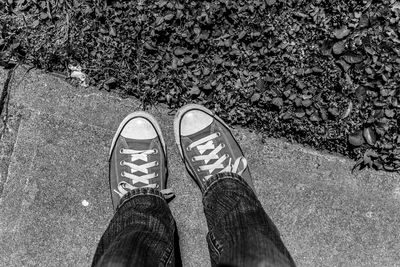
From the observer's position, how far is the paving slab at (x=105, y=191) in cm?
244

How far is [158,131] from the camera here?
8.15 ft

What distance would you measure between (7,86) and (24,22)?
38 cm

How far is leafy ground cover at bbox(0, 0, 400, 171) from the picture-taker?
2.27 m

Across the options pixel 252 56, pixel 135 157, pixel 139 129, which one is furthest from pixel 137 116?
pixel 252 56

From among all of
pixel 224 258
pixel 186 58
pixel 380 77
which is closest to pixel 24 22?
pixel 186 58

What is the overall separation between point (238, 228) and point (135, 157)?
2.77 feet

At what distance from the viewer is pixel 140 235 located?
6.58 feet

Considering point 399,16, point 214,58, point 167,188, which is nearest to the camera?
point 399,16

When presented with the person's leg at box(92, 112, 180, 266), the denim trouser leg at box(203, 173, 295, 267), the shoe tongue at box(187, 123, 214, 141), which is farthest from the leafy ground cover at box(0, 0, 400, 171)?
the denim trouser leg at box(203, 173, 295, 267)

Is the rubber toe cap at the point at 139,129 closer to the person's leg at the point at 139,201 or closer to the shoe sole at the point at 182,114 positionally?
the person's leg at the point at 139,201

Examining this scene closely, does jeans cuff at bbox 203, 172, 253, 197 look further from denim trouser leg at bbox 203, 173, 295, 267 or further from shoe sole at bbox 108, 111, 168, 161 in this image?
shoe sole at bbox 108, 111, 168, 161

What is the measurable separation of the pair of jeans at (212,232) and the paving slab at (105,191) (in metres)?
0.21

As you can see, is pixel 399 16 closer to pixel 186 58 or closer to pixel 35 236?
pixel 186 58

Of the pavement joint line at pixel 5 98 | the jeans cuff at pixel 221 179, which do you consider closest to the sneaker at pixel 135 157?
the jeans cuff at pixel 221 179
